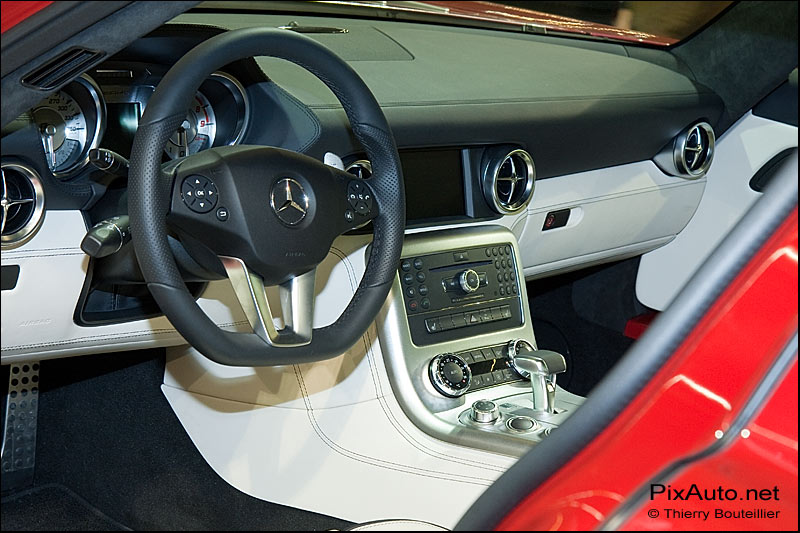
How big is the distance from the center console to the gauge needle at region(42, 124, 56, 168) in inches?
27.9

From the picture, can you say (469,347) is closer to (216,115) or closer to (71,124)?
(216,115)

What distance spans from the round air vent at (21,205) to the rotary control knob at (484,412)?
87cm

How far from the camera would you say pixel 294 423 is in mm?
1841

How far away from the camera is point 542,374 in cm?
177

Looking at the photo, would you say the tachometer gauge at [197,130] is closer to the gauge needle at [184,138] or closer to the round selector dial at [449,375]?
the gauge needle at [184,138]

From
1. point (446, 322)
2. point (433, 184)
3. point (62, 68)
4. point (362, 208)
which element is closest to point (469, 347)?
point (446, 322)

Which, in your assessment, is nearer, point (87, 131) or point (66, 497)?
point (87, 131)

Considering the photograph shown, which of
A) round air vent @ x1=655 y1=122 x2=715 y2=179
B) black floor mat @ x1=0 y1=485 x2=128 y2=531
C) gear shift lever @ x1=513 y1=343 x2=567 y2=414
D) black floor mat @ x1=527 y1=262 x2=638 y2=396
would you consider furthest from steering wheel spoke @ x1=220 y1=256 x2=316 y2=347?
black floor mat @ x1=527 y1=262 x2=638 y2=396

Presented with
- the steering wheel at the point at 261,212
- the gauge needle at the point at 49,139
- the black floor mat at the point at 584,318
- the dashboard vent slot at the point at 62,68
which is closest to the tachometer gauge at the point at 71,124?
the gauge needle at the point at 49,139

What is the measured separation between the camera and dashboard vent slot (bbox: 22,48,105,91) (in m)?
Result: 0.97

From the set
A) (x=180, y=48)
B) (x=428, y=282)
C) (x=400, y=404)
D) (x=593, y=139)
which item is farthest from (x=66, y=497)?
(x=593, y=139)

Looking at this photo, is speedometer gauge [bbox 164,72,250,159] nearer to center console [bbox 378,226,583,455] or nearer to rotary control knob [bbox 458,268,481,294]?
center console [bbox 378,226,583,455]

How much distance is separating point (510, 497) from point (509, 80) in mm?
1355

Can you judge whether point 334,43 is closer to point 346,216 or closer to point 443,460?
point 346,216
